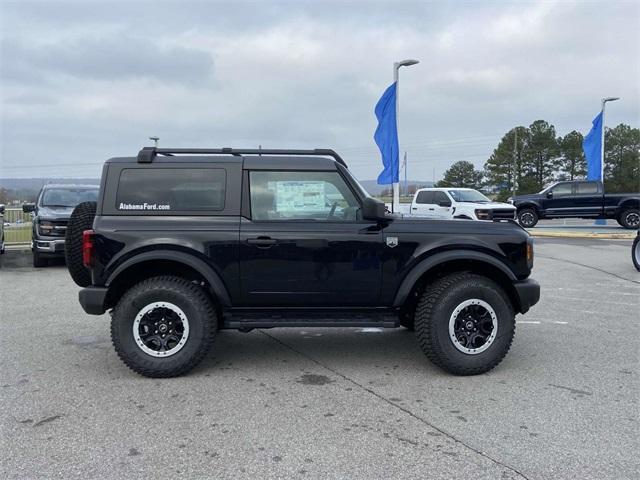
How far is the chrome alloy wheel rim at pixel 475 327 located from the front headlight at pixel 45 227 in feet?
30.6

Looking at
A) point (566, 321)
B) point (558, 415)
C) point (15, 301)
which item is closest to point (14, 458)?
point (558, 415)

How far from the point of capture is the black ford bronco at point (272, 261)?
448 cm

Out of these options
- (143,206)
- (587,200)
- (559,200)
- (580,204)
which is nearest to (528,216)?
(559,200)

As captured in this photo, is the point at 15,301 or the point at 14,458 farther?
the point at 15,301

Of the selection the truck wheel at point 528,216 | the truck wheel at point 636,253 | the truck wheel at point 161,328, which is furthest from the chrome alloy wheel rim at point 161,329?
the truck wheel at point 528,216

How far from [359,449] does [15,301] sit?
6602mm

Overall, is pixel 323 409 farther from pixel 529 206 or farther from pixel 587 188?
pixel 587 188

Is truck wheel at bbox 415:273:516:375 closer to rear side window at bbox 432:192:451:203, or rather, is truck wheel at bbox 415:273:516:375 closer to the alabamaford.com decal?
the alabamaford.com decal

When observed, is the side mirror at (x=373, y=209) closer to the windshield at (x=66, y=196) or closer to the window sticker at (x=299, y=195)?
the window sticker at (x=299, y=195)

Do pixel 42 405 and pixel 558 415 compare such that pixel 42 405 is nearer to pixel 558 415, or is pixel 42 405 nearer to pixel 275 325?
pixel 275 325

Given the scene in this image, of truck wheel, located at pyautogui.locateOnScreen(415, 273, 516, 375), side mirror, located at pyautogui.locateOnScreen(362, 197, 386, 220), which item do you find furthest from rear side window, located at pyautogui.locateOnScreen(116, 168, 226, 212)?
truck wheel, located at pyautogui.locateOnScreen(415, 273, 516, 375)

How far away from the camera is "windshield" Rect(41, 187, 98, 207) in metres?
11.9

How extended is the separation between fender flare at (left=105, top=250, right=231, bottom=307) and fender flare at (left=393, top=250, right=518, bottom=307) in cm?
150

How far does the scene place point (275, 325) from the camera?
4.62 m
